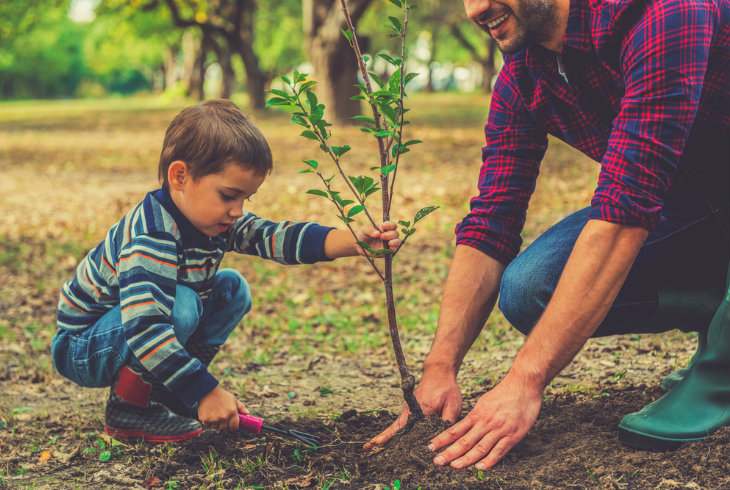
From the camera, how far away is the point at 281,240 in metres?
3.24

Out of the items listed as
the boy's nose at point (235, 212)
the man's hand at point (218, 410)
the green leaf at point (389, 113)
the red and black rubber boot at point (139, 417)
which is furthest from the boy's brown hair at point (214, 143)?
the red and black rubber boot at point (139, 417)

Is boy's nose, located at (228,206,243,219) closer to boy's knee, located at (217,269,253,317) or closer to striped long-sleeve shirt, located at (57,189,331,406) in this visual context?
striped long-sleeve shirt, located at (57,189,331,406)

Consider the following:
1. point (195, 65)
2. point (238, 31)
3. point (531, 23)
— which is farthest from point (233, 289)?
point (195, 65)

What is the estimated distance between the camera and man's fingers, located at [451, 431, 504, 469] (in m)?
2.63

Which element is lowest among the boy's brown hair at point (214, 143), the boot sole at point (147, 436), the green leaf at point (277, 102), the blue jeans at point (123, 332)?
the boot sole at point (147, 436)

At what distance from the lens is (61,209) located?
9906mm

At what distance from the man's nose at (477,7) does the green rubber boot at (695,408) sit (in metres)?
1.15

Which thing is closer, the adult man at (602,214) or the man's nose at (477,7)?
the adult man at (602,214)

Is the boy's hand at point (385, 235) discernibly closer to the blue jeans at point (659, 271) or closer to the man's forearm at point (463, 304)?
the man's forearm at point (463, 304)

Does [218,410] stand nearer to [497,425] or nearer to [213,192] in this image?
[213,192]

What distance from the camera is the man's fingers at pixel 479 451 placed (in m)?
2.63

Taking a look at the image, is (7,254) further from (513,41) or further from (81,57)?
(81,57)

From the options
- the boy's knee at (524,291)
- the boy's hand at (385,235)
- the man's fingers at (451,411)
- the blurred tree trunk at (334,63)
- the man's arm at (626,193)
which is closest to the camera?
the man's arm at (626,193)

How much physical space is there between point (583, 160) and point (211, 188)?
9.57m
